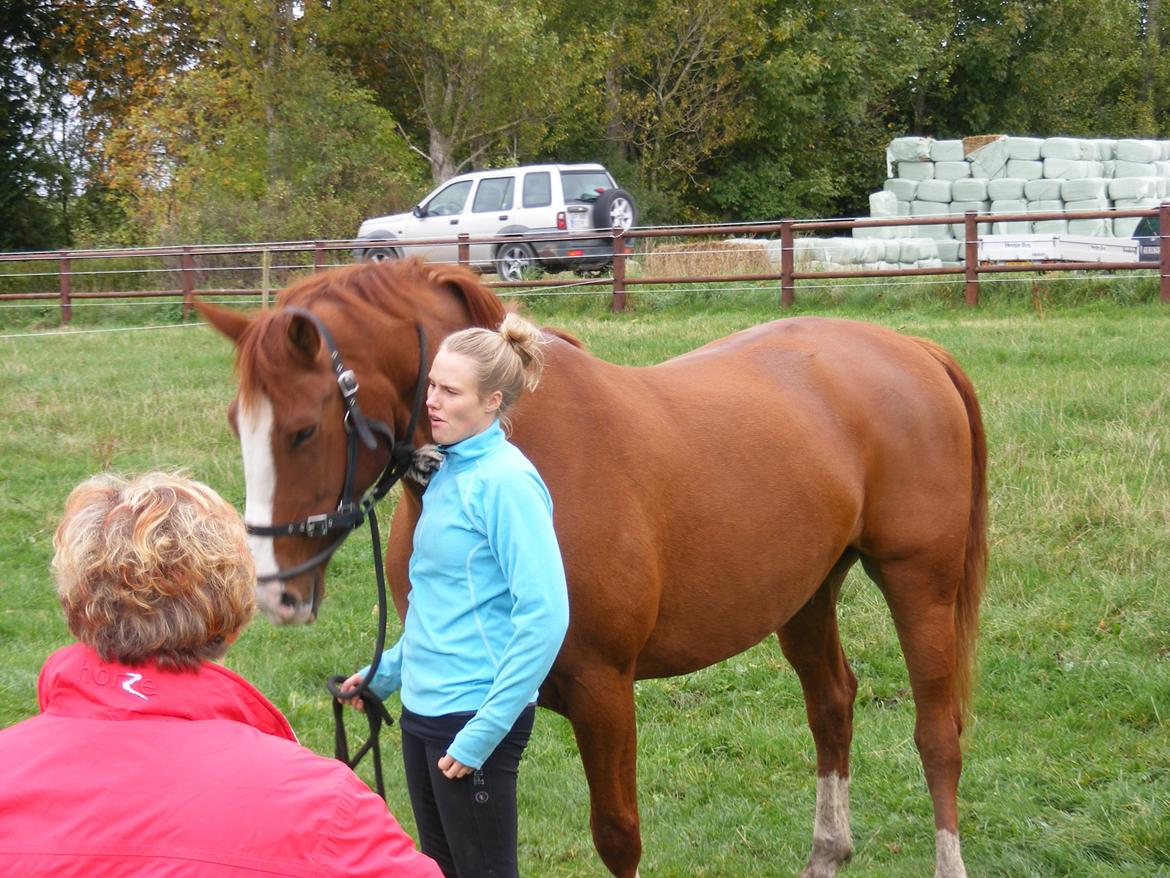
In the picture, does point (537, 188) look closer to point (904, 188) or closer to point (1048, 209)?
point (904, 188)

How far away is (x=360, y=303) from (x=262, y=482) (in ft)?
1.63

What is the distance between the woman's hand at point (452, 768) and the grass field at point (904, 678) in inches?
63.1

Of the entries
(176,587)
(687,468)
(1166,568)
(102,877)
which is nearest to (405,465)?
(687,468)

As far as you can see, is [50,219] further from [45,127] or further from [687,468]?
[687,468]

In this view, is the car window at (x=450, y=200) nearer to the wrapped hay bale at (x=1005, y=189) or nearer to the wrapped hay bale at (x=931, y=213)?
the wrapped hay bale at (x=931, y=213)

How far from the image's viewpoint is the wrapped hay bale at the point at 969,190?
65.7 ft

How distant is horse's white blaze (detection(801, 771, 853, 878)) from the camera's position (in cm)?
382

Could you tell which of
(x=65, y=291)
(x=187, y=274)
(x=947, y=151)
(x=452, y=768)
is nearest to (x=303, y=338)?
(x=452, y=768)

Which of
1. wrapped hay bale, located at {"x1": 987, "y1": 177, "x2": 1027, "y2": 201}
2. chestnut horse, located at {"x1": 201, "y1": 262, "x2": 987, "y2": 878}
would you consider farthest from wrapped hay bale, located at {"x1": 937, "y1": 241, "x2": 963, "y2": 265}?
chestnut horse, located at {"x1": 201, "y1": 262, "x2": 987, "y2": 878}

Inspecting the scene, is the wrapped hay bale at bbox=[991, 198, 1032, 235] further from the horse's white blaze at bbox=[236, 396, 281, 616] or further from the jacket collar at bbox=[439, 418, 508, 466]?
the horse's white blaze at bbox=[236, 396, 281, 616]

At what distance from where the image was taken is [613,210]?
17484 mm

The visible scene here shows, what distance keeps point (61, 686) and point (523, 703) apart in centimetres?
101

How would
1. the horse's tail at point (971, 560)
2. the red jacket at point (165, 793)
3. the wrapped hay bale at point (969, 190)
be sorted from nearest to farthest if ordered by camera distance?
the red jacket at point (165, 793) → the horse's tail at point (971, 560) → the wrapped hay bale at point (969, 190)

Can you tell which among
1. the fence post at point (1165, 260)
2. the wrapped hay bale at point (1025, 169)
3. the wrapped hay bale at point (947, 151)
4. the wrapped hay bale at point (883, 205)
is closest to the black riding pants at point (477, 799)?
the fence post at point (1165, 260)
